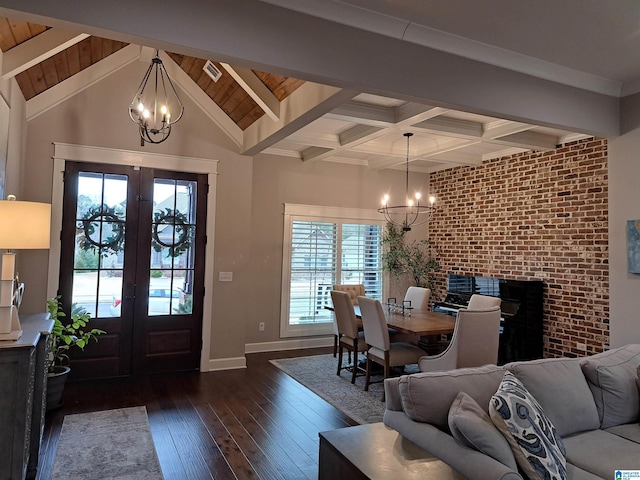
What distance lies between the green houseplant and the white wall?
350 centimetres

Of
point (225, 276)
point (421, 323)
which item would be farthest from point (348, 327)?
point (225, 276)

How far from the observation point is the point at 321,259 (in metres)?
6.55

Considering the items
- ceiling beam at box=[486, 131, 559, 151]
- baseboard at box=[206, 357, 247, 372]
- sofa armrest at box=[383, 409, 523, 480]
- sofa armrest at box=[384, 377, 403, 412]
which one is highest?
ceiling beam at box=[486, 131, 559, 151]

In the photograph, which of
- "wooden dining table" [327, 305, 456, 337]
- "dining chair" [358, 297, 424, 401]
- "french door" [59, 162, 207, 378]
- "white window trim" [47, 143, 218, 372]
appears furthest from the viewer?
"french door" [59, 162, 207, 378]

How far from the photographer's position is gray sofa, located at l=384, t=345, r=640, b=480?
171 cm

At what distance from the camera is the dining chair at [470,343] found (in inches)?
147

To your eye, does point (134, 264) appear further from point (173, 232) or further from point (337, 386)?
point (337, 386)

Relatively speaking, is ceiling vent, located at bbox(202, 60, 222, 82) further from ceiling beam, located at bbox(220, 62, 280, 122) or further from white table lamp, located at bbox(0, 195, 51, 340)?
white table lamp, located at bbox(0, 195, 51, 340)

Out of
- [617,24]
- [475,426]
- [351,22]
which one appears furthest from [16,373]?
[617,24]

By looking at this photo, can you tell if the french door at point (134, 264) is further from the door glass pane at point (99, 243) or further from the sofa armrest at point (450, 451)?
the sofa armrest at point (450, 451)

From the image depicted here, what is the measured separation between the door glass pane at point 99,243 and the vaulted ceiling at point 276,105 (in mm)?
979

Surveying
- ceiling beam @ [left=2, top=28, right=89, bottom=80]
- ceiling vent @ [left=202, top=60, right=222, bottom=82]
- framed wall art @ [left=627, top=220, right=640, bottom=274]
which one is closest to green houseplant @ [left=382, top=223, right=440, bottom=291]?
framed wall art @ [left=627, top=220, right=640, bottom=274]

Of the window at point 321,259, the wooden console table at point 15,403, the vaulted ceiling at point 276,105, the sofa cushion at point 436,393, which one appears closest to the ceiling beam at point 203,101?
the vaulted ceiling at point 276,105

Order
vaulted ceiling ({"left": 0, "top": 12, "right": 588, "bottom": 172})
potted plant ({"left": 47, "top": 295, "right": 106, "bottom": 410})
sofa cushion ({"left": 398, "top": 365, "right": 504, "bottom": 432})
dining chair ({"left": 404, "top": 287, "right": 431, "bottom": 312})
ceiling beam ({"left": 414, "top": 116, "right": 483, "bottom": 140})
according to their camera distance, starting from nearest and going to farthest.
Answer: sofa cushion ({"left": 398, "top": 365, "right": 504, "bottom": 432}) → vaulted ceiling ({"left": 0, "top": 12, "right": 588, "bottom": 172}) → potted plant ({"left": 47, "top": 295, "right": 106, "bottom": 410}) → ceiling beam ({"left": 414, "top": 116, "right": 483, "bottom": 140}) → dining chair ({"left": 404, "top": 287, "right": 431, "bottom": 312})
